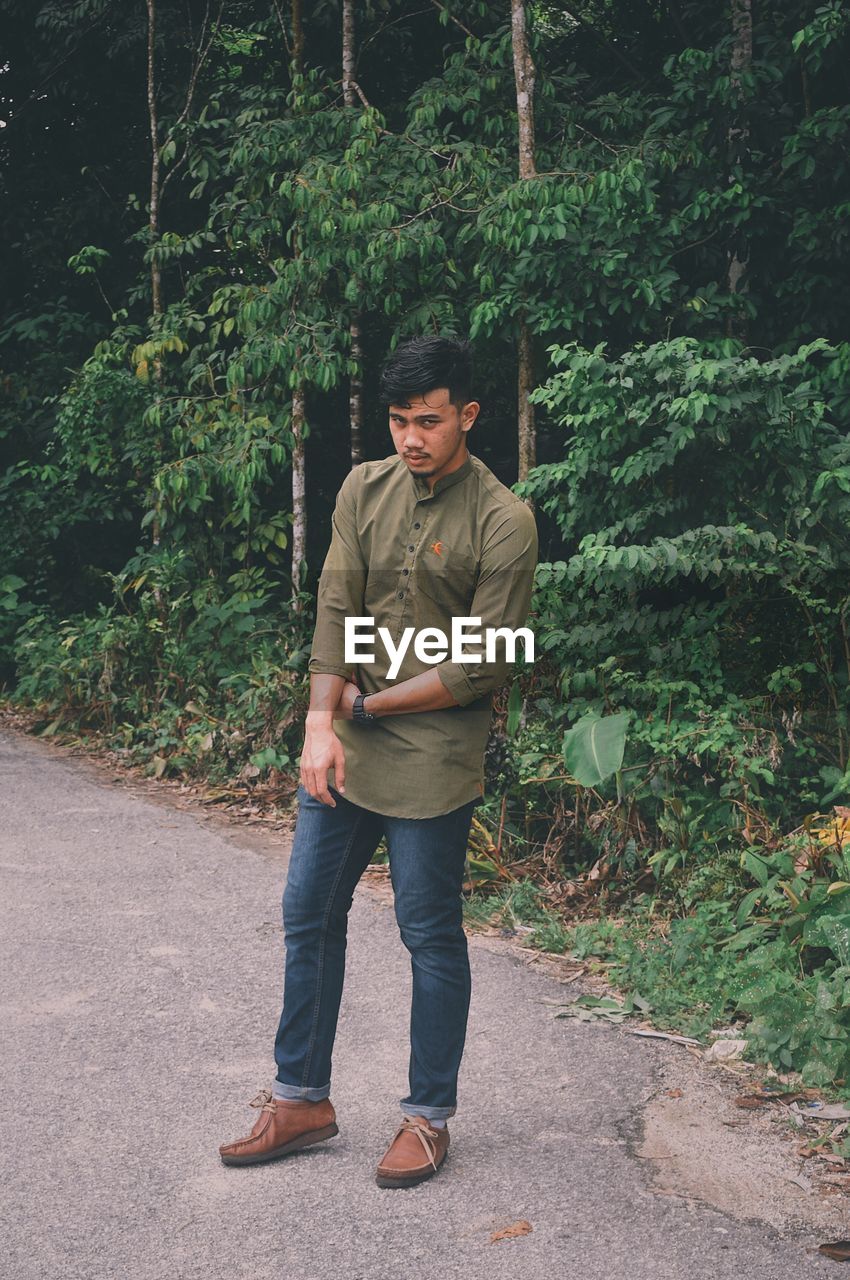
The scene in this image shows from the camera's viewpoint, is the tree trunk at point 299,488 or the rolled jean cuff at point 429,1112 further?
the tree trunk at point 299,488

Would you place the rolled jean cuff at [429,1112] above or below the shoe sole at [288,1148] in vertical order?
above

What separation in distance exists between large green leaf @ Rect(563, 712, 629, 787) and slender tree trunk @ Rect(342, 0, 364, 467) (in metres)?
4.57

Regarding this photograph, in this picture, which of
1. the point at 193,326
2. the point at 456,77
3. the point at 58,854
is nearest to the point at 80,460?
the point at 193,326

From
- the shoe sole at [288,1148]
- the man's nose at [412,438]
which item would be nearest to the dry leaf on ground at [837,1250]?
the shoe sole at [288,1148]

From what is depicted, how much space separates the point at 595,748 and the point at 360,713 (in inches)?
95.1

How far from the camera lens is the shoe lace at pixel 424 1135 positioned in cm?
367

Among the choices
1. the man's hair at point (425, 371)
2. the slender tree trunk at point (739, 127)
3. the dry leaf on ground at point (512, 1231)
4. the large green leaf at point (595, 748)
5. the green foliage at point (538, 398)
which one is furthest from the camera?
the slender tree trunk at point (739, 127)

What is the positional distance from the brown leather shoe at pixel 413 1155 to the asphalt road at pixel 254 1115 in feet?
0.12

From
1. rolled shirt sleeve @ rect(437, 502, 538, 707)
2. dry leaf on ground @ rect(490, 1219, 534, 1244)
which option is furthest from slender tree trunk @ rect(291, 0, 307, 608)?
dry leaf on ground @ rect(490, 1219, 534, 1244)

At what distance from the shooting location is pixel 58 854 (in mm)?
7168

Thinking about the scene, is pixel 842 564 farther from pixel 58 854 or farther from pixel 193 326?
pixel 193 326

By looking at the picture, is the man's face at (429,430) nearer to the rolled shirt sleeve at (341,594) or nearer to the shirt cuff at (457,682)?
the rolled shirt sleeve at (341,594)

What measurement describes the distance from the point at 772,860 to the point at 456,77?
661 centimetres

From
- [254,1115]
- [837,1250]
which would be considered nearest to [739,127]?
[254,1115]
